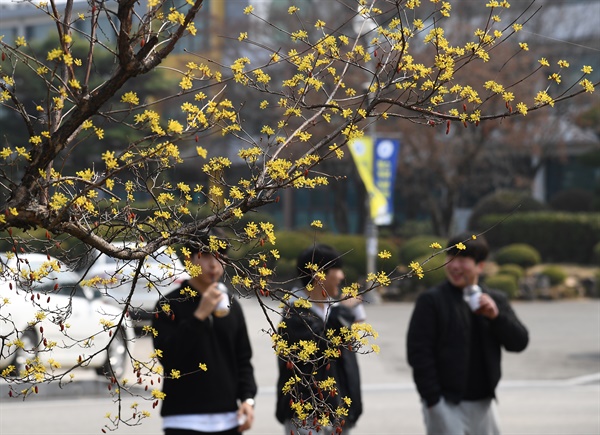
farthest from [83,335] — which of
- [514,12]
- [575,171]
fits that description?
[575,171]

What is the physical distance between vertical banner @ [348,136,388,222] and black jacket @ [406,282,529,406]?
18277 millimetres

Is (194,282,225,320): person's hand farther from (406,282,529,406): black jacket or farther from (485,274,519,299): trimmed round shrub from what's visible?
(485,274,519,299): trimmed round shrub

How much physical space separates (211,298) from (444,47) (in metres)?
2.73

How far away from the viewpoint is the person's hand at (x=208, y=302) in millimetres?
5590

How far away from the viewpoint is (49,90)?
2.82m

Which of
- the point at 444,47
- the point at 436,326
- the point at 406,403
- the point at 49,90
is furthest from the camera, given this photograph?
the point at 406,403

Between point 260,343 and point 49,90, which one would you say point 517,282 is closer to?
point 260,343

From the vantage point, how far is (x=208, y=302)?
5590 millimetres

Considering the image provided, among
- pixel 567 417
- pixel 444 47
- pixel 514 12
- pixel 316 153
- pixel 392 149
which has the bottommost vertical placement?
pixel 567 417

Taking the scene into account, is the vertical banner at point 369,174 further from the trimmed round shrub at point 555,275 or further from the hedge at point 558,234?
the hedge at point 558,234

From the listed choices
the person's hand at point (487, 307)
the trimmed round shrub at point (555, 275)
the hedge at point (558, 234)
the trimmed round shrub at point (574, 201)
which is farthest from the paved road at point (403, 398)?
the trimmed round shrub at point (574, 201)

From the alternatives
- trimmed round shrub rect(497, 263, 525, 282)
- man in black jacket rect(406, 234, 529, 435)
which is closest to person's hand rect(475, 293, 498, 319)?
man in black jacket rect(406, 234, 529, 435)

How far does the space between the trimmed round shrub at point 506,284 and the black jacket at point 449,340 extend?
20.9m

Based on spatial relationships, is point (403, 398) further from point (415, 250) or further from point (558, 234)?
point (558, 234)
